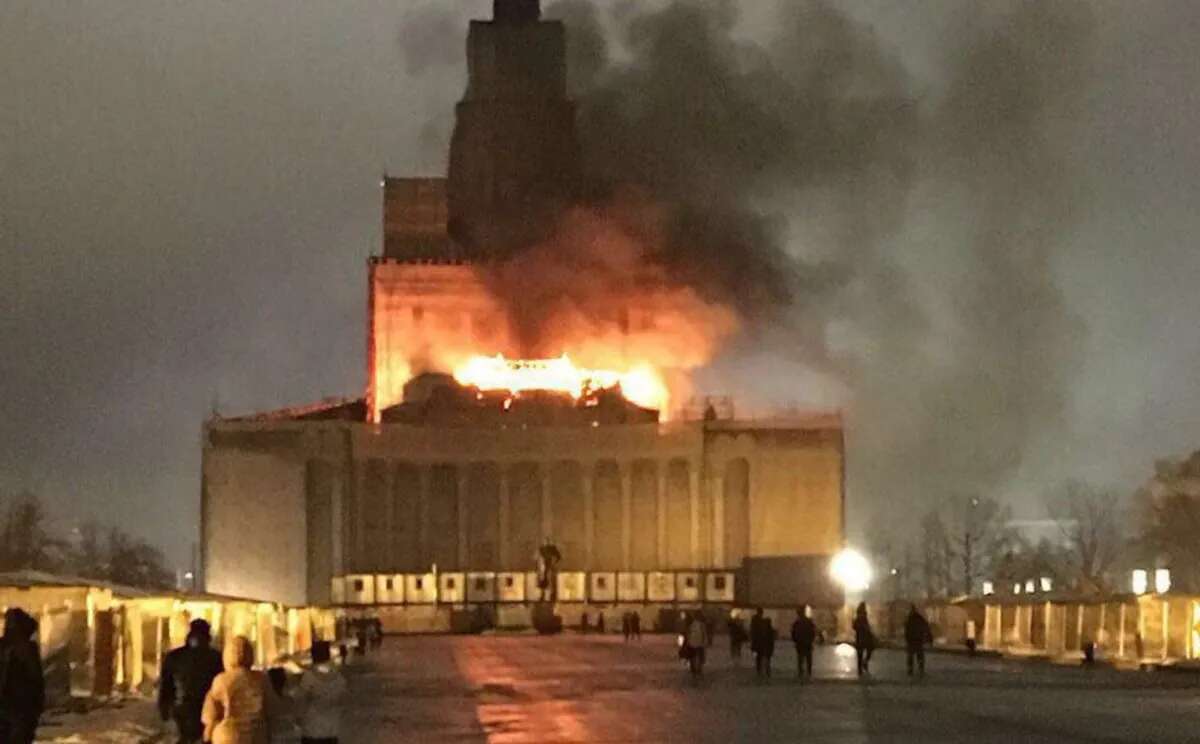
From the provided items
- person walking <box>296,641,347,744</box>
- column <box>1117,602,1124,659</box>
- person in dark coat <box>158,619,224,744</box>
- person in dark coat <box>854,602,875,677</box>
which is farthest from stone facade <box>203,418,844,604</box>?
person in dark coat <box>158,619,224,744</box>

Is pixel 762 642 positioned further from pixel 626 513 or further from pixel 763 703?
pixel 626 513

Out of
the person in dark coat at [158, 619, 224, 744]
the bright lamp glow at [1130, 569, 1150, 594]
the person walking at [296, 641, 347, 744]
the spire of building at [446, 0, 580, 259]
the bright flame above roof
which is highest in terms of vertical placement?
the spire of building at [446, 0, 580, 259]

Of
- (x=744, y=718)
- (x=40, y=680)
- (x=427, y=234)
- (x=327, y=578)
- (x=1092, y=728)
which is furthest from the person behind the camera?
(x=427, y=234)

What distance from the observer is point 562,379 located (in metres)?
131

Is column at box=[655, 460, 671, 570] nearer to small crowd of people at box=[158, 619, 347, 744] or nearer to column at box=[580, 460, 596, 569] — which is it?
column at box=[580, 460, 596, 569]

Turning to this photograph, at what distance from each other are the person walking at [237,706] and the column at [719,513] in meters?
108

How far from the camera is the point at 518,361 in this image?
13188cm

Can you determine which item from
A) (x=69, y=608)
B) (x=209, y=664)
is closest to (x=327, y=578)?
(x=69, y=608)

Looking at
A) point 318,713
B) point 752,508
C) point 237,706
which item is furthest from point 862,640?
point 752,508

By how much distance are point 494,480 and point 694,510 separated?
38.1ft

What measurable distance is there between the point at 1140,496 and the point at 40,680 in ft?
383

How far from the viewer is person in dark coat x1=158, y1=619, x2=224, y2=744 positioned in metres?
19.4

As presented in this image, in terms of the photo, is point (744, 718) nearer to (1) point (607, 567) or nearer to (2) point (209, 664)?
(2) point (209, 664)

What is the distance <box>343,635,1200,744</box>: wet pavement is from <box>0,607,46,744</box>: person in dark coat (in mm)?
12660
